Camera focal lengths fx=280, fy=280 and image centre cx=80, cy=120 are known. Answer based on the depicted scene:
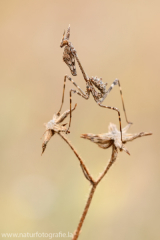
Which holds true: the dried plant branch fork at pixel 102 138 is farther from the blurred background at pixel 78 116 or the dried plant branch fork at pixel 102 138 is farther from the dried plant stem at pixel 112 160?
the blurred background at pixel 78 116

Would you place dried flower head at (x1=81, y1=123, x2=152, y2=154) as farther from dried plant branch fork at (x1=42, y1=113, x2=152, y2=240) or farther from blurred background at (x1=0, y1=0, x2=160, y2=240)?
blurred background at (x1=0, y1=0, x2=160, y2=240)

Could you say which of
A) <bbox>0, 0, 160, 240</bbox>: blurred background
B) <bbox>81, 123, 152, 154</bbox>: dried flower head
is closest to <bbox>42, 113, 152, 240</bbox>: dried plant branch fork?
<bbox>81, 123, 152, 154</bbox>: dried flower head

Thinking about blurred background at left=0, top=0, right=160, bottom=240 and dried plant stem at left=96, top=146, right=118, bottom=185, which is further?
blurred background at left=0, top=0, right=160, bottom=240

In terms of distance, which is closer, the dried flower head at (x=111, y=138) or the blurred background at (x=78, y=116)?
the dried flower head at (x=111, y=138)

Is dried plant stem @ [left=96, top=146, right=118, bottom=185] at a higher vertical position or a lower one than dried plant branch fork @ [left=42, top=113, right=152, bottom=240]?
lower

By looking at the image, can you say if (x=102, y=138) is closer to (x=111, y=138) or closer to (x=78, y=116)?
(x=111, y=138)

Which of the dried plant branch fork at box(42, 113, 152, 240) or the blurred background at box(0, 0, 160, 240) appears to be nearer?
the dried plant branch fork at box(42, 113, 152, 240)

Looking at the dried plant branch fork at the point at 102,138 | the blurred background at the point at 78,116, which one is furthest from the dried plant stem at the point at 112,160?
the blurred background at the point at 78,116

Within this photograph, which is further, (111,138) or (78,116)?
(78,116)

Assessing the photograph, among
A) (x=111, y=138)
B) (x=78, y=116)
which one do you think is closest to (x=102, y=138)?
(x=111, y=138)
